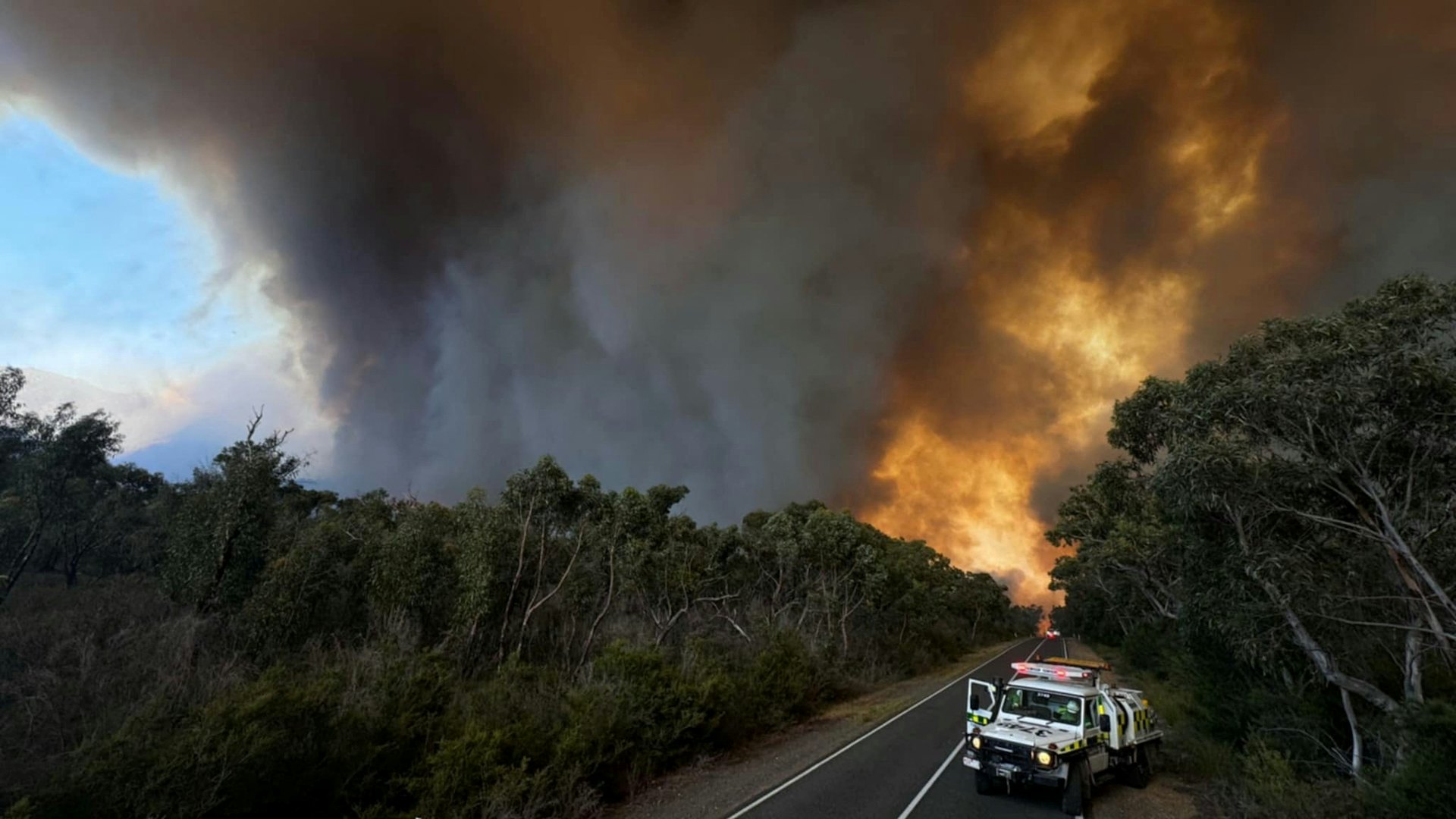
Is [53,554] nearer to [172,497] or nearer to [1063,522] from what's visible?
[172,497]

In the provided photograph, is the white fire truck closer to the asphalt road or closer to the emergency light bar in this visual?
the emergency light bar

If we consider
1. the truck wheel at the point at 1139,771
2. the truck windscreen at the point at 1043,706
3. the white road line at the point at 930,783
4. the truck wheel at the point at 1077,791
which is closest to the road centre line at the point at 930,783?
the white road line at the point at 930,783

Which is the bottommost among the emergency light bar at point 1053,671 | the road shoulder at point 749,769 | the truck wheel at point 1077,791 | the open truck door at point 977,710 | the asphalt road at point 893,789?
the road shoulder at point 749,769

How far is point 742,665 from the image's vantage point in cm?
2125

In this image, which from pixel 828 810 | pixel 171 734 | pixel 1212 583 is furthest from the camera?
pixel 1212 583

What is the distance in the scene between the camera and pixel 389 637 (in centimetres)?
1645

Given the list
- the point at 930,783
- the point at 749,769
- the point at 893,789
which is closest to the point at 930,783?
the point at 930,783

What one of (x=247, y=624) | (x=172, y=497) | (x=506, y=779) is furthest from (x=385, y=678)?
(x=172, y=497)

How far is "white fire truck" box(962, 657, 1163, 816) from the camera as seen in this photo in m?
10.4

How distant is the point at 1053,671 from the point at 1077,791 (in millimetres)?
3181

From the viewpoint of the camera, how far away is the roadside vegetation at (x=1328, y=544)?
8812mm

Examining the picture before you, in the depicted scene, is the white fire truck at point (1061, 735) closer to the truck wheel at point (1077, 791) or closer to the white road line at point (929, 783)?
the truck wheel at point (1077, 791)

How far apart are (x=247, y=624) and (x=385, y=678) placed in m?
12.3

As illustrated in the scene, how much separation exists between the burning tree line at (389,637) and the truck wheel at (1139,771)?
9316 mm
